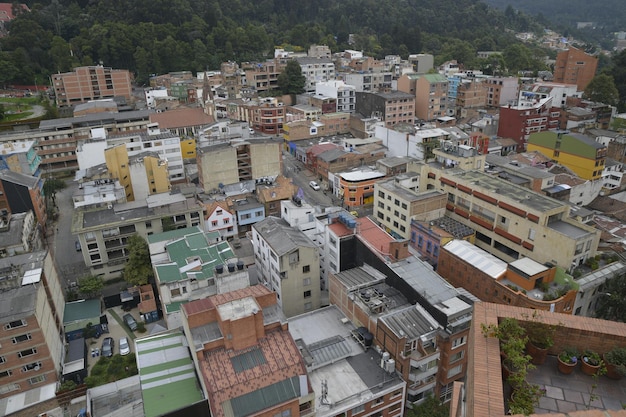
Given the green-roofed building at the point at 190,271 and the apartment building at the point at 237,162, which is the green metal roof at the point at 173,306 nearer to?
the green-roofed building at the point at 190,271

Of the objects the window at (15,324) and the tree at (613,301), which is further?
the tree at (613,301)

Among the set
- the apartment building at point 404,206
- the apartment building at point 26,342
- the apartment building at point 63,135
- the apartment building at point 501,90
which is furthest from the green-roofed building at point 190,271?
the apartment building at point 501,90

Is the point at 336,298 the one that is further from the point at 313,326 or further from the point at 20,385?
the point at 20,385

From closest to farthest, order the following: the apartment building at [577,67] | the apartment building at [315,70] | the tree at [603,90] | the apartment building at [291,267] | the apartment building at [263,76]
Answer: the apartment building at [291,267]
the tree at [603,90]
the apartment building at [577,67]
the apartment building at [263,76]
the apartment building at [315,70]

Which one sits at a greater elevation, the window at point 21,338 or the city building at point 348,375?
the window at point 21,338

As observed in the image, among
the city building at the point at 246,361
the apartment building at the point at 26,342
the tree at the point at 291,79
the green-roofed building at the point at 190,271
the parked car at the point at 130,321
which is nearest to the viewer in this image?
the city building at the point at 246,361

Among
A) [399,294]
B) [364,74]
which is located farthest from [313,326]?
[364,74]

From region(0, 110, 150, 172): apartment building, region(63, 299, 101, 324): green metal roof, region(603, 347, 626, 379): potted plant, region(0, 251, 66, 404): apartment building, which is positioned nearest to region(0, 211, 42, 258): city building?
region(63, 299, 101, 324): green metal roof

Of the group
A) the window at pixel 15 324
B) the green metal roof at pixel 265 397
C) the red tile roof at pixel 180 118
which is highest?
the red tile roof at pixel 180 118

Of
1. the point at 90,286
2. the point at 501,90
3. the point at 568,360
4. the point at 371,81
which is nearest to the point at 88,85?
the point at 371,81
